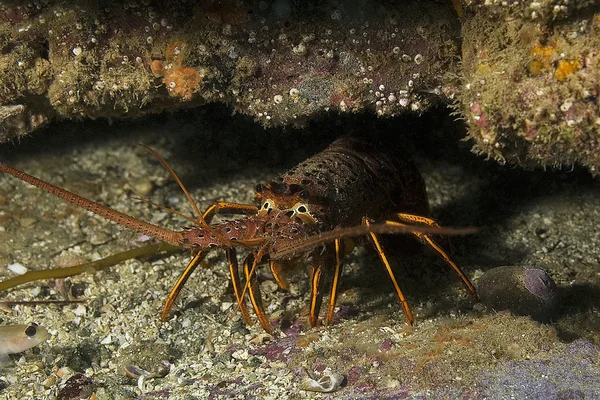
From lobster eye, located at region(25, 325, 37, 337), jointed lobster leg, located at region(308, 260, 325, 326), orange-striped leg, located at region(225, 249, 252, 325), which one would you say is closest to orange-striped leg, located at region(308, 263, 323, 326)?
jointed lobster leg, located at region(308, 260, 325, 326)

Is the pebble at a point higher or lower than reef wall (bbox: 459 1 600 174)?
lower

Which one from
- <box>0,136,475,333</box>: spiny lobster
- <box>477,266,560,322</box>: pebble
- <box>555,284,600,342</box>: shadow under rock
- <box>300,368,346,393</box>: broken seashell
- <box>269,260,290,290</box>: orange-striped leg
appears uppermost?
<box>0,136,475,333</box>: spiny lobster

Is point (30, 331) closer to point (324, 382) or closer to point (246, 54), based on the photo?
point (324, 382)

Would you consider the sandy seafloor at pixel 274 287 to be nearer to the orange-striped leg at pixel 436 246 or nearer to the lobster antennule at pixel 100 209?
the orange-striped leg at pixel 436 246

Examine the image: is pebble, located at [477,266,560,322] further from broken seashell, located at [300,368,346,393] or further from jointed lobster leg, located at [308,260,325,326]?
broken seashell, located at [300,368,346,393]

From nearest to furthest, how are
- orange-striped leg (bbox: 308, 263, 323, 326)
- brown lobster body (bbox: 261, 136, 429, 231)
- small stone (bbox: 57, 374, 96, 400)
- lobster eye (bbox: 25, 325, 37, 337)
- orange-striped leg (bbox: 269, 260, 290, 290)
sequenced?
small stone (bbox: 57, 374, 96, 400)
lobster eye (bbox: 25, 325, 37, 337)
orange-striped leg (bbox: 308, 263, 323, 326)
orange-striped leg (bbox: 269, 260, 290, 290)
brown lobster body (bbox: 261, 136, 429, 231)

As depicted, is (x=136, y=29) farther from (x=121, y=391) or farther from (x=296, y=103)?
(x=121, y=391)
